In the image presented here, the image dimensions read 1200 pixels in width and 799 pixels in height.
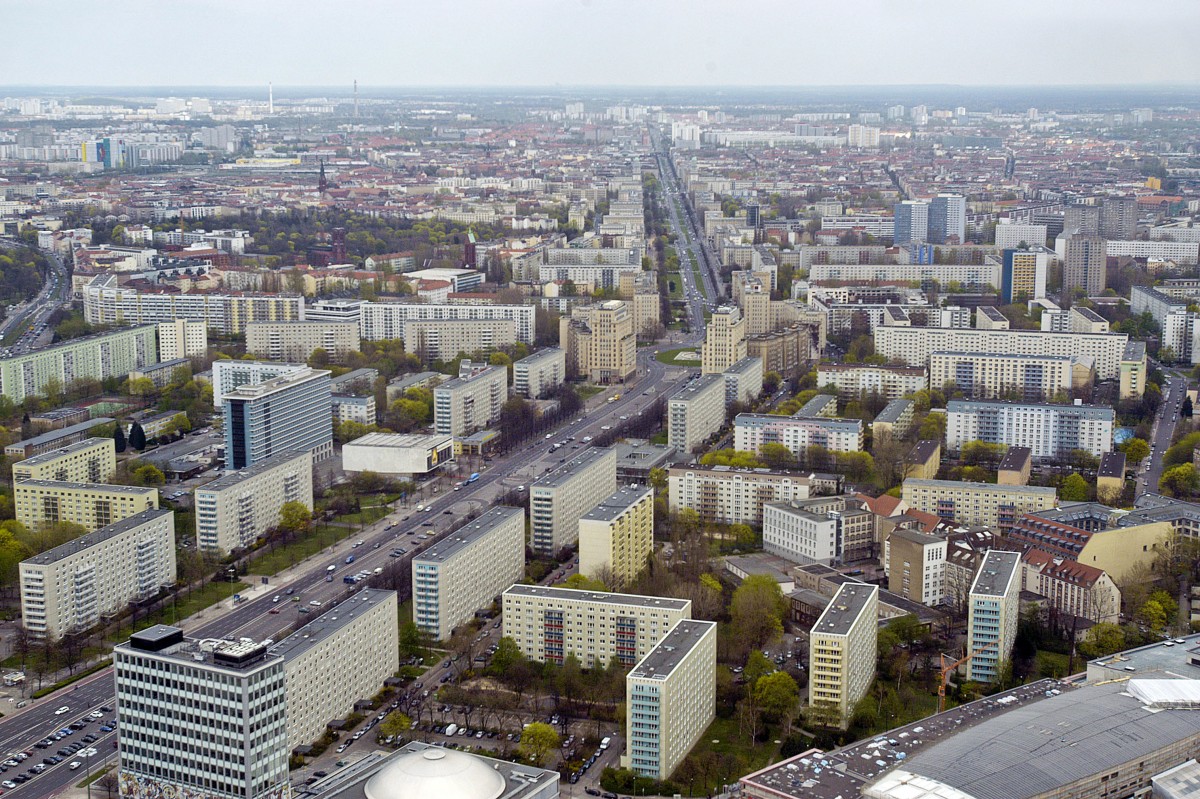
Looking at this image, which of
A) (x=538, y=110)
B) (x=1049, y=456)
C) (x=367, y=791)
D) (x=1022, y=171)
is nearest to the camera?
(x=367, y=791)

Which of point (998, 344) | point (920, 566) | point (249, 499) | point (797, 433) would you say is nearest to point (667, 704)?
point (920, 566)

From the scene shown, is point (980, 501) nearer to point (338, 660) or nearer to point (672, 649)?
point (672, 649)

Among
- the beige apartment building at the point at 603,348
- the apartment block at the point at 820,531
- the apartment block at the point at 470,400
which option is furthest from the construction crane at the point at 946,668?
the beige apartment building at the point at 603,348

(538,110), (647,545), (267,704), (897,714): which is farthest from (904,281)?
(538,110)

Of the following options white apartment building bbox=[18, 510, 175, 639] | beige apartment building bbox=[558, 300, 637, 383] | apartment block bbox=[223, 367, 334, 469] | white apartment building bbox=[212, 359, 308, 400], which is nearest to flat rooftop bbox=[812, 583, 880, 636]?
white apartment building bbox=[18, 510, 175, 639]

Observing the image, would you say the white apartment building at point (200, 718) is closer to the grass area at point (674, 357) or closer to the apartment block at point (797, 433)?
the apartment block at point (797, 433)

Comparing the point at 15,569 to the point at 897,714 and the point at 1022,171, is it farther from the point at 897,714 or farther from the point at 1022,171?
the point at 1022,171
